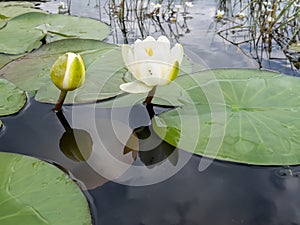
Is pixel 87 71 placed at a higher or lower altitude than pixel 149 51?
lower

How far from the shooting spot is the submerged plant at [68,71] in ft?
3.46

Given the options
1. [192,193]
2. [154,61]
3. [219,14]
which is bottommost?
[192,193]

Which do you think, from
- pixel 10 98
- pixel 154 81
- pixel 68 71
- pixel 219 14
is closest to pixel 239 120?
pixel 154 81

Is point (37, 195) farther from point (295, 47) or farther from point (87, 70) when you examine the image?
point (295, 47)

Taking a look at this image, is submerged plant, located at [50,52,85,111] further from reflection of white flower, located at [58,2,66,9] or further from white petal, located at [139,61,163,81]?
reflection of white flower, located at [58,2,66,9]

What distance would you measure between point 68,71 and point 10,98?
0.94ft

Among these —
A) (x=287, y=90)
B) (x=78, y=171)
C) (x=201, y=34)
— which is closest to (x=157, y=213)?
(x=78, y=171)

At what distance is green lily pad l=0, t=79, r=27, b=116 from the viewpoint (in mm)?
1168

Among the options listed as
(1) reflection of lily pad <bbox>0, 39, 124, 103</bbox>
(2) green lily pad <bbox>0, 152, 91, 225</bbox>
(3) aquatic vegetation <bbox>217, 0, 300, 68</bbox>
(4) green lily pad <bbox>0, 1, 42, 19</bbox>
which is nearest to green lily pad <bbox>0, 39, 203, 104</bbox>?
(1) reflection of lily pad <bbox>0, 39, 124, 103</bbox>

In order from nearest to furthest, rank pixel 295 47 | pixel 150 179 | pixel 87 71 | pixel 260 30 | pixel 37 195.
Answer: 1. pixel 37 195
2. pixel 150 179
3. pixel 87 71
4. pixel 295 47
5. pixel 260 30

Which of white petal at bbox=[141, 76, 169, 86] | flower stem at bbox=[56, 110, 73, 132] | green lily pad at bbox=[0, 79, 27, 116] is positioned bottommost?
flower stem at bbox=[56, 110, 73, 132]

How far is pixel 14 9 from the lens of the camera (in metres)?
2.31

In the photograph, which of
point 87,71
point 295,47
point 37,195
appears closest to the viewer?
point 37,195

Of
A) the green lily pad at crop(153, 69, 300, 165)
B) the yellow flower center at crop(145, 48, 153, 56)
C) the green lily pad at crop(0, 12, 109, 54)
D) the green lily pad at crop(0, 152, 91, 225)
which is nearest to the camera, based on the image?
the green lily pad at crop(0, 152, 91, 225)
